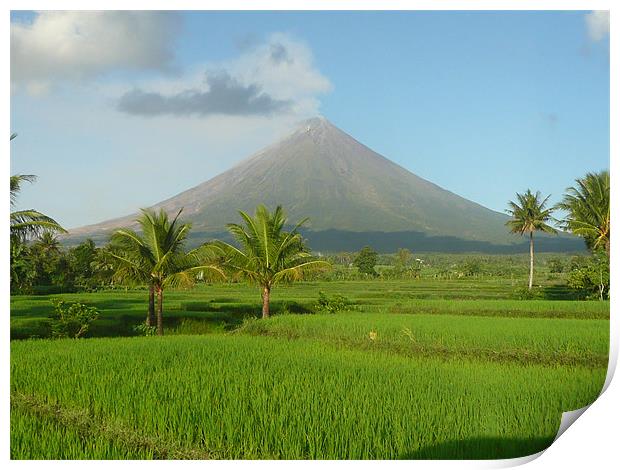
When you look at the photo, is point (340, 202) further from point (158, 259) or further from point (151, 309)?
point (151, 309)

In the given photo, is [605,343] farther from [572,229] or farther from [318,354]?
[318,354]

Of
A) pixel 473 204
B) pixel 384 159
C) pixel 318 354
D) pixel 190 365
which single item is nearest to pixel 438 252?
pixel 473 204

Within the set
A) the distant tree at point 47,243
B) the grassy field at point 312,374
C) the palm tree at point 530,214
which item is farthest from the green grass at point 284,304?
the palm tree at point 530,214

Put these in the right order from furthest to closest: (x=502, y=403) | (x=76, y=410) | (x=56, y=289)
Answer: (x=56, y=289) < (x=502, y=403) < (x=76, y=410)

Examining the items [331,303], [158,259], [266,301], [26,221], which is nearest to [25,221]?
[26,221]

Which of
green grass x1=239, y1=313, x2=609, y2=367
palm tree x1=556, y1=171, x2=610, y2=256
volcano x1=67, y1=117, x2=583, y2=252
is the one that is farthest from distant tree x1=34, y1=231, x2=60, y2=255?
palm tree x1=556, y1=171, x2=610, y2=256

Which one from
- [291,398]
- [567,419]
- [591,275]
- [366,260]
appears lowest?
[567,419]
